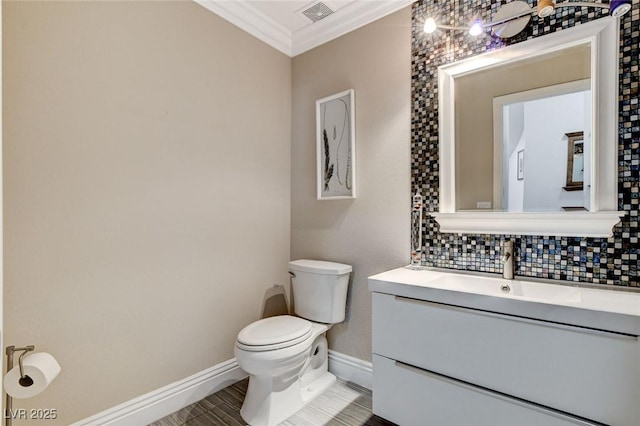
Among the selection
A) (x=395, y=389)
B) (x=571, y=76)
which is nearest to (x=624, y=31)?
(x=571, y=76)

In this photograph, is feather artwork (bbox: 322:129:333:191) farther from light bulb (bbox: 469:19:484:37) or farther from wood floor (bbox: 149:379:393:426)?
wood floor (bbox: 149:379:393:426)

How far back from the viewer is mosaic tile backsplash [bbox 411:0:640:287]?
1.33 m

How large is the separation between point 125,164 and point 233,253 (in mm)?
817

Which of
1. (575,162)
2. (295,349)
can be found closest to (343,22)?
(575,162)

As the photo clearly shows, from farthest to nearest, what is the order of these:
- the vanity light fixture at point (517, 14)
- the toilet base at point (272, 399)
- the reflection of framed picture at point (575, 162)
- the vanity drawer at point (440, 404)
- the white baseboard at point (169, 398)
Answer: the toilet base at point (272, 399) → the white baseboard at point (169, 398) → the reflection of framed picture at point (575, 162) → the vanity light fixture at point (517, 14) → the vanity drawer at point (440, 404)

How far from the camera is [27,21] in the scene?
4.43 ft

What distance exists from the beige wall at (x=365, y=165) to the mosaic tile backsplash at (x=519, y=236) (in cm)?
9

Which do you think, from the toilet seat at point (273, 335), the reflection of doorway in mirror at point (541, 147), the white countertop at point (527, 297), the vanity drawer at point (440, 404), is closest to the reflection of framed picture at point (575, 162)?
the reflection of doorway in mirror at point (541, 147)

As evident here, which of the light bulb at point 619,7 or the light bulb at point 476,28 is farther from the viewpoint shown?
the light bulb at point 476,28

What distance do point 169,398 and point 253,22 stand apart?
2.37 m

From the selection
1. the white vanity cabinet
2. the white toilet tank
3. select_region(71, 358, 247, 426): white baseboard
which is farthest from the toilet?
the white vanity cabinet

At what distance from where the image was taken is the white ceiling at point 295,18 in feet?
A: 6.60

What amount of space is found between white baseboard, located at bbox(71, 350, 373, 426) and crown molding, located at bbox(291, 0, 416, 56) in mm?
2203

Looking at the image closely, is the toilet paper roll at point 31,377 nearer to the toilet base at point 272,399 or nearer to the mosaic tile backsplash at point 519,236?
the toilet base at point 272,399
